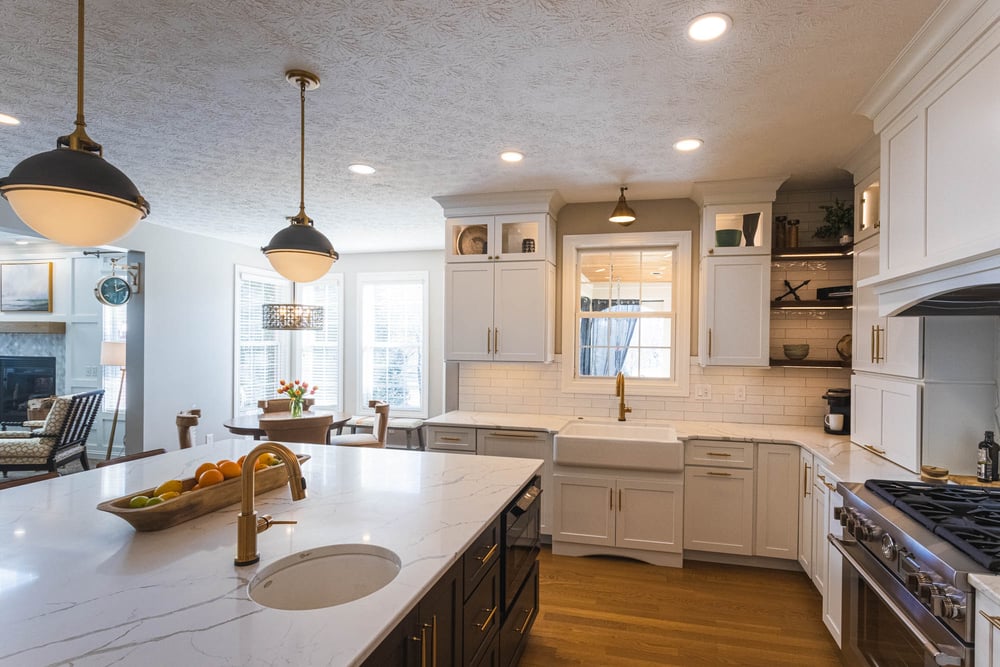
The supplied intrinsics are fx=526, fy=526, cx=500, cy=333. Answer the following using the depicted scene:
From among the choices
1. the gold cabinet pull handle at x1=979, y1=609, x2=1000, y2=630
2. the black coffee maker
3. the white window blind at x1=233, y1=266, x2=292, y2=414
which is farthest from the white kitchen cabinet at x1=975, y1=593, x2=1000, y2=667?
the white window blind at x1=233, y1=266, x2=292, y2=414

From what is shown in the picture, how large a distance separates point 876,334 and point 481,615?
8.21 ft

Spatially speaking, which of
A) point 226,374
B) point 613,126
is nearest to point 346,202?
point 613,126

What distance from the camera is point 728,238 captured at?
3.70m

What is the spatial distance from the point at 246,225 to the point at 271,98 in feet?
10.2

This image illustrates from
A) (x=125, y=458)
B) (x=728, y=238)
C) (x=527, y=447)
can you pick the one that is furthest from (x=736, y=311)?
(x=125, y=458)

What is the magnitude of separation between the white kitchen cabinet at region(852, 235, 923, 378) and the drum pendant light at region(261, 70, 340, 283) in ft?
8.72

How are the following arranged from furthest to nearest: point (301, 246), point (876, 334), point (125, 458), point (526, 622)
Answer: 1. point (876, 334)
2. point (125, 458)
3. point (526, 622)
4. point (301, 246)

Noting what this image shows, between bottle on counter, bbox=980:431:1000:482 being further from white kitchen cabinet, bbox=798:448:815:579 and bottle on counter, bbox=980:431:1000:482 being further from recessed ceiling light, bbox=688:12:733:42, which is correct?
recessed ceiling light, bbox=688:12:733:42

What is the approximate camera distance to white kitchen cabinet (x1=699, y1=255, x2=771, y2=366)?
362 cm

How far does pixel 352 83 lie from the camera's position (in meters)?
2.24

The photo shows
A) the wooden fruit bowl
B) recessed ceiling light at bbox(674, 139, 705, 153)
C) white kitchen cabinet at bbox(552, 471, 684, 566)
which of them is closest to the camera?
the wooden fruit bowl

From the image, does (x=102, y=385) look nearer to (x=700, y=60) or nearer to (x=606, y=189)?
(x=606, y=189)

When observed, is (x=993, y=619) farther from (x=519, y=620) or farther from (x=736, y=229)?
(x=736, y=229)

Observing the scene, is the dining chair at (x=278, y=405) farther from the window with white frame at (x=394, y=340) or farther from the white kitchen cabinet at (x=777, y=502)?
the white kitchen cabinet at (x=777, y=502)
